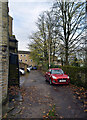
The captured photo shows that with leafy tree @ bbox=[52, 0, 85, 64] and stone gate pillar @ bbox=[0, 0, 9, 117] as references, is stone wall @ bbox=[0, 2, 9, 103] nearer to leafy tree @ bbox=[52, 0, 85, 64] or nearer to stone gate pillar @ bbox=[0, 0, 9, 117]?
stone gate pillar @ bbox=[0, 0, 9, 117]

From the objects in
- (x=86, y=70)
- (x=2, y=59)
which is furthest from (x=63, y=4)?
(x=2, y=59)

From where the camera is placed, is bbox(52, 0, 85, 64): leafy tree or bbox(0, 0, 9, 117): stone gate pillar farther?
bbox(52, 0, 85, 64): leafy tree

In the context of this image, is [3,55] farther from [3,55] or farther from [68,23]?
[68,23]

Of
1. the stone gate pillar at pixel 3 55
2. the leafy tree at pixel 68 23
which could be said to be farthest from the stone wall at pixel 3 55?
the leafy tree at pixel 68 23

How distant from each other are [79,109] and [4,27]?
443cm

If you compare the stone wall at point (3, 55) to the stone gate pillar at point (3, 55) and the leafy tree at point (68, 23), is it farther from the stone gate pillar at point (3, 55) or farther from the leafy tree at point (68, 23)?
the leafy tree at point (68, 23)

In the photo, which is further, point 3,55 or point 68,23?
point 68,23

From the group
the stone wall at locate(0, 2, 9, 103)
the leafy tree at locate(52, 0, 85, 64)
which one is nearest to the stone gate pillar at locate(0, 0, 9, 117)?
the stone wall at locate(0, 2, 9, 103)

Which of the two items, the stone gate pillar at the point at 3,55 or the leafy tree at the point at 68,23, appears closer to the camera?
the stone gate pillar at the point at 3,55

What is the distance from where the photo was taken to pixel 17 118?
3.07 metres

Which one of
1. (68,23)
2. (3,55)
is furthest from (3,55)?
(68,23)

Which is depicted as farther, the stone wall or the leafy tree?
the leafy tree

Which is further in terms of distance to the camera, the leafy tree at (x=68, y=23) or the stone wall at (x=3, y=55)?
the leafy tree at (x=68, y=23)

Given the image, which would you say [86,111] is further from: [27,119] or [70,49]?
[70,49]
